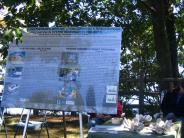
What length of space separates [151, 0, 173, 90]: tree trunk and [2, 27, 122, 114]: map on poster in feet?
26.9

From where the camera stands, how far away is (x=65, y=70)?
754 cm

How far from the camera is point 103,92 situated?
720cm

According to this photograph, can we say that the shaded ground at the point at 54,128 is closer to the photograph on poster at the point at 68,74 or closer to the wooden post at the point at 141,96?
the wooden post at the point at 141,96

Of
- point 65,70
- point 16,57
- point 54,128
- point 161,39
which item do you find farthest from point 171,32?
point 65,70

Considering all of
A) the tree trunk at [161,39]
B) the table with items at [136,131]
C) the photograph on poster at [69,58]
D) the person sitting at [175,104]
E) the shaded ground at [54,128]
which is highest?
the tree trunk at [161,39]

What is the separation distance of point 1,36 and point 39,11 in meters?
2.88

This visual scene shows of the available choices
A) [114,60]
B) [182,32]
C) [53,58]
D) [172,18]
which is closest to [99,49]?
[114,60]

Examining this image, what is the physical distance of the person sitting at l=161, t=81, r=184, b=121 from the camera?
9.80 metres

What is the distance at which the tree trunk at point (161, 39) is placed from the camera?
15.6 metres

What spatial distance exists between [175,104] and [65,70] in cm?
322

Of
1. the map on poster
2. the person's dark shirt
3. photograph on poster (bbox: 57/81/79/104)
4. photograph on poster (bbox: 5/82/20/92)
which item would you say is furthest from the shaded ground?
photograph on poster (bbox: 57/81/79/104)

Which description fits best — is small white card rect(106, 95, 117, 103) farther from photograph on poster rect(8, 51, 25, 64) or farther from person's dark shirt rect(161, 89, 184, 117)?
person's dark shirt rect(161, 89, 184, 117)

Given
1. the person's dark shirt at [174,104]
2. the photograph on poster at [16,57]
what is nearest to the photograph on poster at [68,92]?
the photograph on poster at [16,57]

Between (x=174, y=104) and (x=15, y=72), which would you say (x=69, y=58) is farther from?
(x=174, y=104)
